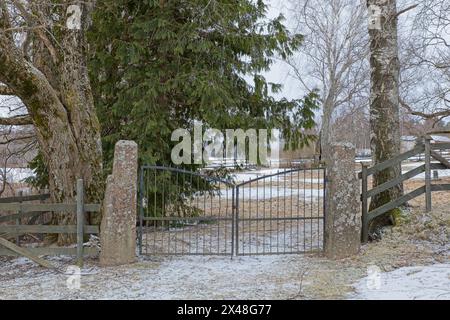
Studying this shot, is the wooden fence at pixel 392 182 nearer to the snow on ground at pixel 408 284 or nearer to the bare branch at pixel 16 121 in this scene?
the snow on ground at pixel 408 284

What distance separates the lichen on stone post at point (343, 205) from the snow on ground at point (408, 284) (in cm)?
107

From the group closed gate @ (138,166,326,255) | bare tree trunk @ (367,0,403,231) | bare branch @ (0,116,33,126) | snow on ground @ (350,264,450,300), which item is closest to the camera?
snow on ground @ (350,264,450,300)

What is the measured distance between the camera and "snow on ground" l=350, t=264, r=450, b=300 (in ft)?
17.4

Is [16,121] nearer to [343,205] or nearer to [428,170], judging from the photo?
[343,205]

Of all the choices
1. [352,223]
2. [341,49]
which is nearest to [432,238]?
[352,223]

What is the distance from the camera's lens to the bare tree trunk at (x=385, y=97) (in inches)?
356

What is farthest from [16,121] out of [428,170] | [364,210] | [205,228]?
[428,170]

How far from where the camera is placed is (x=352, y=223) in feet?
24.3

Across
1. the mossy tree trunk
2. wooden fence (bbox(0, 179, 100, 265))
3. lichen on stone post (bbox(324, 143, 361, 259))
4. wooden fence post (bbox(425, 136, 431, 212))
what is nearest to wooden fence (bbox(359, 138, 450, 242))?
wooden fence post (bbox(425, 136, 431, 212))

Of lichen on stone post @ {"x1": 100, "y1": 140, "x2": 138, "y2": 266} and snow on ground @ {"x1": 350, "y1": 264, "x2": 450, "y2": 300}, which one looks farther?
lichen on stone post @ {"x1": 100, "y1": 140, "x2": 138, "y2": 266}

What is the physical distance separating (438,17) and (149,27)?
6495 mm

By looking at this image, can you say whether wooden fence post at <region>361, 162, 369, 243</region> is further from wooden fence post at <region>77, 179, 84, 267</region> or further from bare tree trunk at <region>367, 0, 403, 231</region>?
wooden fence post at <region>77, 179, 84, 267</region>

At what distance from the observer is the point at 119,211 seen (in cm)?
723

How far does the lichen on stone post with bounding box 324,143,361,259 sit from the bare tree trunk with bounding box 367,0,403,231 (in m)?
1.86
